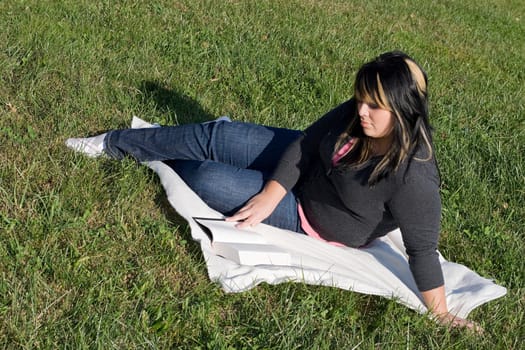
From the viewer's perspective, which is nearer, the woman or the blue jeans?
the woman

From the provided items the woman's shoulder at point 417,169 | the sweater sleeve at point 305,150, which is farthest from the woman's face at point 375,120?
the sweater sleeve at point 305,150

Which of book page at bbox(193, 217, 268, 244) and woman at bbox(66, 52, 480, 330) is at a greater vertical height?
woman at bbox(66, 52, 480, 330)

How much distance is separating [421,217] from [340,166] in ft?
1.72

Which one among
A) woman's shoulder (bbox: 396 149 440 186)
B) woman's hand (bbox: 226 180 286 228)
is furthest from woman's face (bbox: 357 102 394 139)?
woman's hand (bbox: 226 180 286 228)

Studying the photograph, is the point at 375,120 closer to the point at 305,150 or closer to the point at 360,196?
the point at 360,196

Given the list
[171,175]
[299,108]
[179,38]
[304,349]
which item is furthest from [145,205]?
[179,38]

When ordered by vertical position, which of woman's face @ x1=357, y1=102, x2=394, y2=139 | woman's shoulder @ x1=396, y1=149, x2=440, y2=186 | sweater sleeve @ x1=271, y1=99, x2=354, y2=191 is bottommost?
sweater sleeve @ x1=271, y1=99, x2=354, y2=191

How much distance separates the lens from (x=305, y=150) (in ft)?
13.0

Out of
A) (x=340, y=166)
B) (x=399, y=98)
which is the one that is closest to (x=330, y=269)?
(x=340, y=166)

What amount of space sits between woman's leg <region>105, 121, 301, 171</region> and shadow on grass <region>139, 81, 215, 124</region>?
3.35 feet

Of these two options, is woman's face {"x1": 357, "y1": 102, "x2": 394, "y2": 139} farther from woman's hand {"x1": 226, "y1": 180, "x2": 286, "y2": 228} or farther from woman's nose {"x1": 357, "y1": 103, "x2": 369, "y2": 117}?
woman's hand {"x1": 226, "y1": 180, "x2": 286, "y2": 228}

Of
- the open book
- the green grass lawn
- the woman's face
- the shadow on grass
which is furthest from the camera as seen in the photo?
the shadow on grass

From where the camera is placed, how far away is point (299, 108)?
589 centimetres

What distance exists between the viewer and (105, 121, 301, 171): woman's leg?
4191 mm
